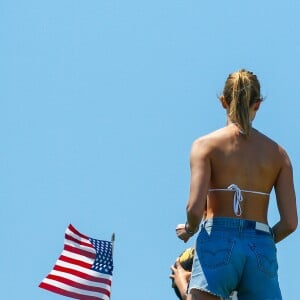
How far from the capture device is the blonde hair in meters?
9.48

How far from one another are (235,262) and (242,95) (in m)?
1.12

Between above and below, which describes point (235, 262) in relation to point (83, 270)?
below

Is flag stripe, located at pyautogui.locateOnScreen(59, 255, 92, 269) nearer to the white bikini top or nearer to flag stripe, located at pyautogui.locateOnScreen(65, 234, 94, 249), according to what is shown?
flag stripe, located at pyautogui.locateOnScreen(65, 234, 94, 249)

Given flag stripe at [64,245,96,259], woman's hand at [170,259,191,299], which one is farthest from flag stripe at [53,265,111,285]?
woman's hand at [170,259,191,299]

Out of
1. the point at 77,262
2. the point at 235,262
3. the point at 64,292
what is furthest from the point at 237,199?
the point at 77,262

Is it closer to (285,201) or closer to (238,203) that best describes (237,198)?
(238,203)

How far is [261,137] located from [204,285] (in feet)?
3.65

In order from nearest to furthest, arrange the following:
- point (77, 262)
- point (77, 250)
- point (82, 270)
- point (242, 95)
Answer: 1. point (242, 95)
2. point (82, 270)
3. point (77, 262)
4. point (77, 250)

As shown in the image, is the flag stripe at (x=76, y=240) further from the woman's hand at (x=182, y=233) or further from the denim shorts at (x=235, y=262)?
the denim shorts at (x=235, y=262)

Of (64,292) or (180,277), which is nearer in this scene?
(180,277)

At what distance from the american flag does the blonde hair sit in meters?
18.7

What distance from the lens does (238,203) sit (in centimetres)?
933

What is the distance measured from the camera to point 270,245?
30.8 feet

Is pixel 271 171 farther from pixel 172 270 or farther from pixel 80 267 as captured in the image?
pixel 80 267
